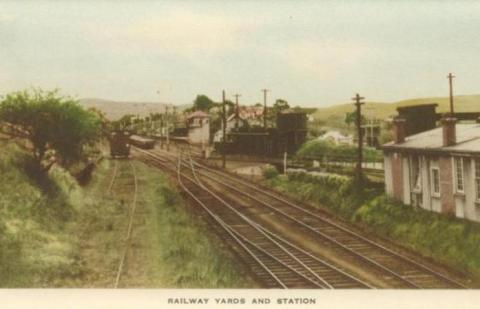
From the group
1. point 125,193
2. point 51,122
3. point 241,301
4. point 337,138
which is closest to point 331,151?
point 337,138

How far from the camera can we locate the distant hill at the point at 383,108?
8.29 metres

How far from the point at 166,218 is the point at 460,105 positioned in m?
5.08

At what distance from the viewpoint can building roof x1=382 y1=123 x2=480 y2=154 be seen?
27.2ft

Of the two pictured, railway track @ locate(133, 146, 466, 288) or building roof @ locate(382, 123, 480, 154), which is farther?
building roof @ locate(382, 123, 480, 154)

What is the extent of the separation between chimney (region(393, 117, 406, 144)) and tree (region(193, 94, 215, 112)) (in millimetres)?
3079

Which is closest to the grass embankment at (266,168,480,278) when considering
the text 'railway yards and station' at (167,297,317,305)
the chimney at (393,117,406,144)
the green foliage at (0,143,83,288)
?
the chimney at (393,117,406,144)

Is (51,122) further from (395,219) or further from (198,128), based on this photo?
(395,219)

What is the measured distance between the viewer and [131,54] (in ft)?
27.6

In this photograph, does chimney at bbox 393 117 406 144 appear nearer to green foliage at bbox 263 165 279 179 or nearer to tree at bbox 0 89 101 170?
green foliage at bbox 263 165 279 179

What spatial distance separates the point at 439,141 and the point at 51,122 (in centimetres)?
662

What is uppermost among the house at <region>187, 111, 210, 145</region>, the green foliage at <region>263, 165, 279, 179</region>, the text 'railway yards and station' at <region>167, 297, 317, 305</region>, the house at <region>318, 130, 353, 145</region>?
the house at <region>187, 111, 210, 145</region>

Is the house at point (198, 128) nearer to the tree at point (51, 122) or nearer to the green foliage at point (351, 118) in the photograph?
the tree at point (51, 122)

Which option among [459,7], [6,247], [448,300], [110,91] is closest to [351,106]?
[459,7]

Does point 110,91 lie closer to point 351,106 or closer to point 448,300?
point 351,106
